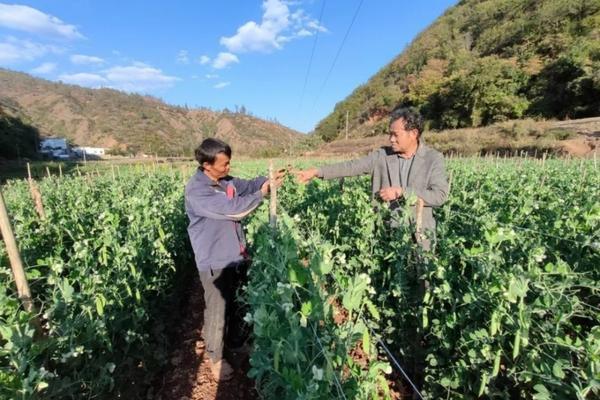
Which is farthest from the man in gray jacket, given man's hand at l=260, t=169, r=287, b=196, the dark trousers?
the dark trousers

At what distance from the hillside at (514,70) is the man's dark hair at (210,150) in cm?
3132

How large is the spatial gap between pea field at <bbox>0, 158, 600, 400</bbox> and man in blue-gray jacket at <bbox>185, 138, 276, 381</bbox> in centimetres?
33

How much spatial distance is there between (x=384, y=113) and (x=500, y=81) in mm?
25789

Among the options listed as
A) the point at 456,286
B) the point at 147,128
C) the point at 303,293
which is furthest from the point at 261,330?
the point at 147,128

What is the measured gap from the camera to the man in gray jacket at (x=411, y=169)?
3.21 meters

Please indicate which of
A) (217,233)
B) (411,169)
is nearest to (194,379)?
(217,233)

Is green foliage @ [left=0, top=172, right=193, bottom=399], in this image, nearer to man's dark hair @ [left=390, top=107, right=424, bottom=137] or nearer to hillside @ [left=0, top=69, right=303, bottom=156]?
man's dark hair @ [left=390, top=107, right=424, bottom=137]

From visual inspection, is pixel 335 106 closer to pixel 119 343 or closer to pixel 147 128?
A: pixel 147 128

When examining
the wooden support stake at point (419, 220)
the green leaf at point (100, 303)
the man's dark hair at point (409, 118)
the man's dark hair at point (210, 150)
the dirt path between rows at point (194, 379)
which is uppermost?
the man's dark hair at point (409, 118)

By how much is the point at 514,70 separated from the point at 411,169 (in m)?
35.5

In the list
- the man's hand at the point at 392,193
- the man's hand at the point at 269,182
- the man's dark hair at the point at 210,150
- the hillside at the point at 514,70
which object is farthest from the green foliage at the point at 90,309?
the hillside at the point at 514,70

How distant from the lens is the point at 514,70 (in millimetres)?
30922

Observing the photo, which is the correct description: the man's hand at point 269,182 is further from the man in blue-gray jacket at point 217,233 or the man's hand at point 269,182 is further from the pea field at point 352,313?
the pea field at point 352,313

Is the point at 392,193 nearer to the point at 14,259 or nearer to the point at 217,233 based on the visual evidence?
the point at 217,233
